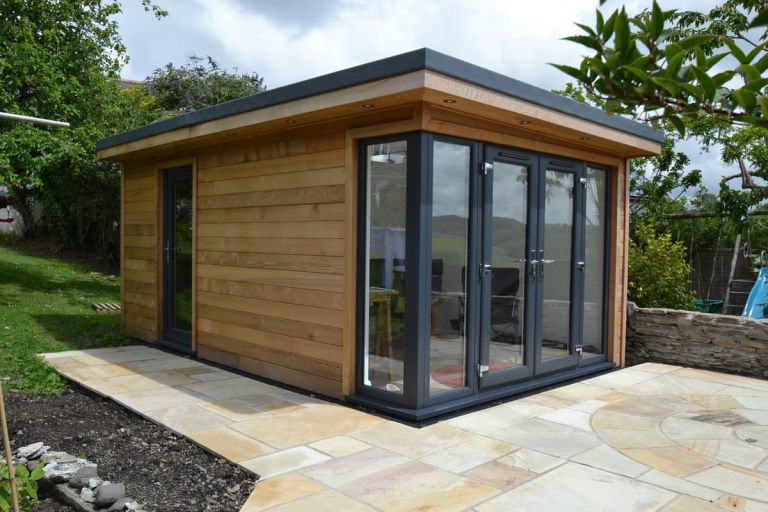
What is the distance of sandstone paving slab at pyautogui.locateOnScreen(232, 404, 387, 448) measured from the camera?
3.66 meters

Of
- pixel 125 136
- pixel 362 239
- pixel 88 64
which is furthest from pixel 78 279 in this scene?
pixel 362 239

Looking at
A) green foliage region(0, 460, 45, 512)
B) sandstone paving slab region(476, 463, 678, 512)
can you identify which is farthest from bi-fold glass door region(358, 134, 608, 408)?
green foliage region(0, 460, 45, 512)

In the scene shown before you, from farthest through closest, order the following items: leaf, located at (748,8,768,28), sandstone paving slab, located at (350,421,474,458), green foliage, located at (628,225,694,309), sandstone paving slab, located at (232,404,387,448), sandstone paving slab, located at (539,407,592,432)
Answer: green foliage, located at (628,225,694,309)
sandstone paving slab, located at (539,407,592,432)
sandstone paving slab, located at (232,404,387,448)
sandstone paving slab, located at (350,421,474,458)
leaf, located at (748,8,768,28)

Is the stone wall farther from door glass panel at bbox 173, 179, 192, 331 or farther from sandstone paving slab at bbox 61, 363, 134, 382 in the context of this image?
sandstone paving slab at bbox 61, 363, 134, 382

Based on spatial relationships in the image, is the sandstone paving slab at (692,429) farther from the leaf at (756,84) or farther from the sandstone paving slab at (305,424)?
the leaf at (756,84)

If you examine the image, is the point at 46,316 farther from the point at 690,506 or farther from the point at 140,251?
the point at 690,506

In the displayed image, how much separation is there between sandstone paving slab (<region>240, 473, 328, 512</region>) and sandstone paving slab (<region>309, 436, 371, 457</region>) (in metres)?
0.37

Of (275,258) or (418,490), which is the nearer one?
(418,490)

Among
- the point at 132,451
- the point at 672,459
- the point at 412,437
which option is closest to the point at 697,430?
the point at 672,459

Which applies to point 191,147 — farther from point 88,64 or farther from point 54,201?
point 54,201

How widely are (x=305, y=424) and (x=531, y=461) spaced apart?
1.43 m

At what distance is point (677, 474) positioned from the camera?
315 centimetres

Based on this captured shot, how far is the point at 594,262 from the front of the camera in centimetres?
575

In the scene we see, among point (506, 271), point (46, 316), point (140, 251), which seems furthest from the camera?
point (46, 316)
